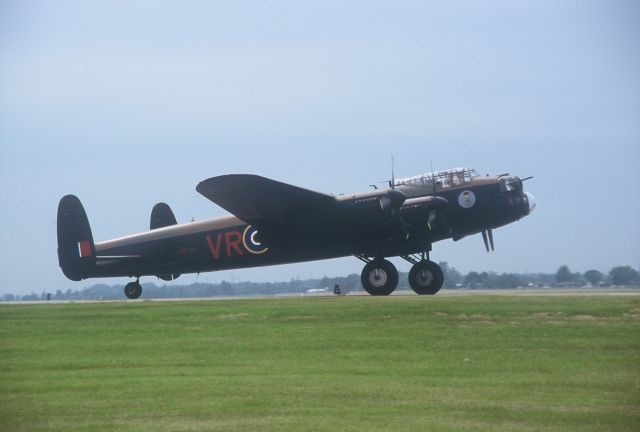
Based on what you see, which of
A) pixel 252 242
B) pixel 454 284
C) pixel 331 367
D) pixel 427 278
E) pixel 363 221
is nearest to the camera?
pixel 331 367

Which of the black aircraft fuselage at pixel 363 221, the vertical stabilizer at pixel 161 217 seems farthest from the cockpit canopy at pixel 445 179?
the vertical stabilizer at pixel 161 217

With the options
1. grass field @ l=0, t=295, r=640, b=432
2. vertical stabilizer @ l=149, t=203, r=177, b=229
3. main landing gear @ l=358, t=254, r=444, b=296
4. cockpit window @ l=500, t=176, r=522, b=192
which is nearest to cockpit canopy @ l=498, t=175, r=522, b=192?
cockpit window @ l=500, t=176, r=522, b=192

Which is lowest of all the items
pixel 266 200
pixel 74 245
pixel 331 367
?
pixel 331 367

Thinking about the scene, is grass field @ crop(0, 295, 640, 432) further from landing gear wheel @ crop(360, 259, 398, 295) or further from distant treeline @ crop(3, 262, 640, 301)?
distant treeline @ crop(3, 262, 640, 301)

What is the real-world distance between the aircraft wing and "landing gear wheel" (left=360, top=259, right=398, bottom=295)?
102 inches

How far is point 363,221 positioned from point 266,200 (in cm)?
339

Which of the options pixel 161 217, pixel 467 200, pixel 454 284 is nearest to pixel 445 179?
pixel 467 200

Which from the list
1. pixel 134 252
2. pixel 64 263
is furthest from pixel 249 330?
pixel 64 263

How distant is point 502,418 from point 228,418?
4.25 meters

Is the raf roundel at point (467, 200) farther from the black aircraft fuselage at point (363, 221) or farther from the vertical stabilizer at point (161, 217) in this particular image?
the vertical stabilizer at point (161, 217)

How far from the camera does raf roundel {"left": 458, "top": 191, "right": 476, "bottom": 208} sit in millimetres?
31578

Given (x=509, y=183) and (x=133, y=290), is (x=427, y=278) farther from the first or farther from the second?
(x=133, y=290)

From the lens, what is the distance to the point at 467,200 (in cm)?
3159

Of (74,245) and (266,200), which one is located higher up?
(266,200)
